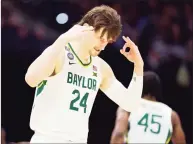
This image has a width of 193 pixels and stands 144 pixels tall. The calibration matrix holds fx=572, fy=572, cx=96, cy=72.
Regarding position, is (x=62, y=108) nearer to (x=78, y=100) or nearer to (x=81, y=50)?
(x=78, y=100)

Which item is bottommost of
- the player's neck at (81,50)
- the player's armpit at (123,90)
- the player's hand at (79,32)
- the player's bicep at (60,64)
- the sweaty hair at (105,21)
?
the player's armpit at (123,90)

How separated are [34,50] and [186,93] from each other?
73.8 inches

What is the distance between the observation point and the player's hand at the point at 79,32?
2.66 metres

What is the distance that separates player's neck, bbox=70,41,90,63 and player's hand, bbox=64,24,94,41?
0.31 feet

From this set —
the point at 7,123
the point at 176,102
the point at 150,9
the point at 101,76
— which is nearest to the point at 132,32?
the point at 150,9

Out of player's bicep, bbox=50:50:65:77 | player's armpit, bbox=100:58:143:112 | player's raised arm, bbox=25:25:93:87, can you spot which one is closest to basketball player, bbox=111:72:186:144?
player's armpit, bbox=100:58:143:112

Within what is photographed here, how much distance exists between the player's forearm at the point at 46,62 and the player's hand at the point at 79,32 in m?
0.03

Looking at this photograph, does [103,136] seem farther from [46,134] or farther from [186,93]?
[46,134]

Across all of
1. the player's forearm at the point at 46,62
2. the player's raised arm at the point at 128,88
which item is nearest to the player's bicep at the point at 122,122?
the player's raised arm at the point at 128,88

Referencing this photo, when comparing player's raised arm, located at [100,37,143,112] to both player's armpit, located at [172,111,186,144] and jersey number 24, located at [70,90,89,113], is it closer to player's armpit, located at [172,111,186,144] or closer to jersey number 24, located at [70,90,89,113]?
jersey number 24, located at [70,90,89,113]

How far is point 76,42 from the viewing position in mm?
2879

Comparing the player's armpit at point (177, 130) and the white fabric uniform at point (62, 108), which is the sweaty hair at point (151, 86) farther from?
the white fabric uniform at point (62, 108)

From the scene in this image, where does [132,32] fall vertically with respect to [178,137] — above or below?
above

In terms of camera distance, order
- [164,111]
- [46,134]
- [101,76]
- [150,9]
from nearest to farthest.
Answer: [46,134] → [101,76] → [164,111] → [150,9]
